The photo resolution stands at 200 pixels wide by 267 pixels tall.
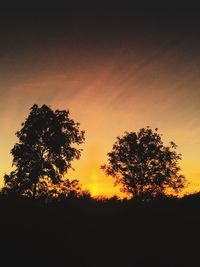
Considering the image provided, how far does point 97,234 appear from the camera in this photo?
10914mm

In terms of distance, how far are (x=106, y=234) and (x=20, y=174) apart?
95.2ft

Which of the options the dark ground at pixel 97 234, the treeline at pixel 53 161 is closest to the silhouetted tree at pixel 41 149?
the treeline at pixel 53 161

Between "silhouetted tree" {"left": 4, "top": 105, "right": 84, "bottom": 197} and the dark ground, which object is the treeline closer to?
"silhouetted tree" {"left": 4, "top": 105, "right": 84, "bottom": 197}

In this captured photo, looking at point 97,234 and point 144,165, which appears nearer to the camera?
point 97,234

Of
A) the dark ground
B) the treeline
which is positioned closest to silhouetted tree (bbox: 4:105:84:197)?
the treeline

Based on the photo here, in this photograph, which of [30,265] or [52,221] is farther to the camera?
[52,221]

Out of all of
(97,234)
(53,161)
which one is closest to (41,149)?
(53,161)

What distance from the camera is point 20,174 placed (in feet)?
125

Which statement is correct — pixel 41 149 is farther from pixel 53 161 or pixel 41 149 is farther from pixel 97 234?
pixel 97 234

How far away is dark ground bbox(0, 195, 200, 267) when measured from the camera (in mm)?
9409

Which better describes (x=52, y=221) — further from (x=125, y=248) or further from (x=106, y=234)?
(x=125, y=248)

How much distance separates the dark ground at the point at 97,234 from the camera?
9.41 m

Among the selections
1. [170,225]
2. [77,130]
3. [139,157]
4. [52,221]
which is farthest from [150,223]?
[139,157]

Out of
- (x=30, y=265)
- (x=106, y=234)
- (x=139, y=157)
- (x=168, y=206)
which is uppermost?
(x=139, y=157)
